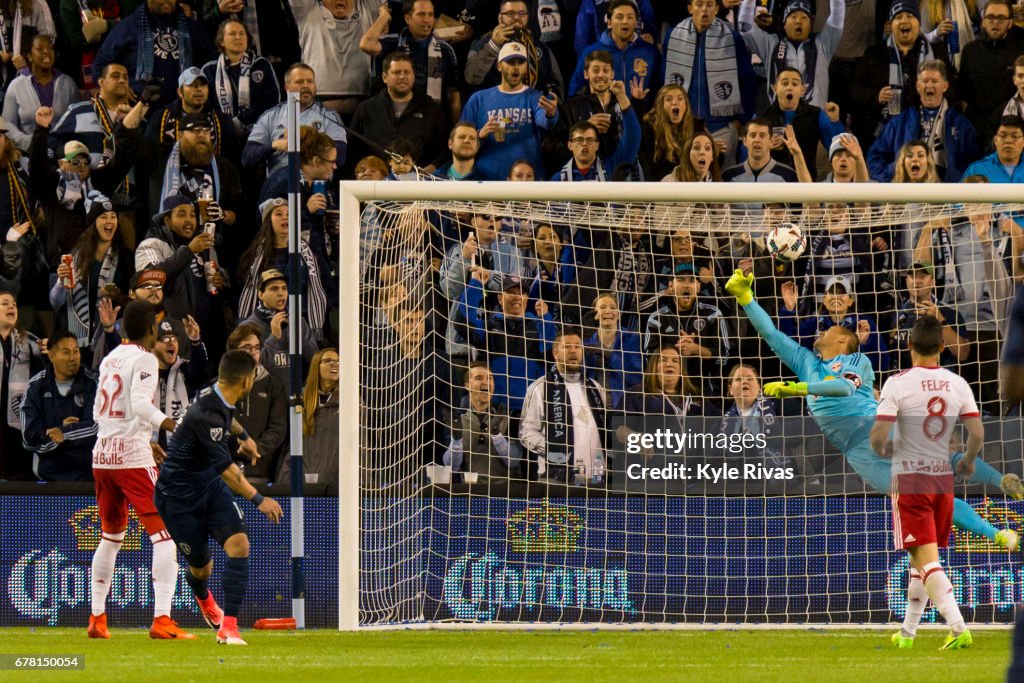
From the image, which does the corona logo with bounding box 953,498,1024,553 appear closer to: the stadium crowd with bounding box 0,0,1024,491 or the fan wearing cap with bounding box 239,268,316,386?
the stadium crowd with bounding box 0,0,1024,491

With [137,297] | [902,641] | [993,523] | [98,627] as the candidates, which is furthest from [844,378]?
[137,297]

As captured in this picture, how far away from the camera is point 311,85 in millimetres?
12469

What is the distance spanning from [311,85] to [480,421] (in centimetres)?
369

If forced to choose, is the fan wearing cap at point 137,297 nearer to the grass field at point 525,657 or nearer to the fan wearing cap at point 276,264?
the fan wearing cap at point 276,264

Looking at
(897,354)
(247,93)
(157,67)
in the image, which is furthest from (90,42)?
(897,354)

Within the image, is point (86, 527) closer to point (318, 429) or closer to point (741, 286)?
point (318, 429)

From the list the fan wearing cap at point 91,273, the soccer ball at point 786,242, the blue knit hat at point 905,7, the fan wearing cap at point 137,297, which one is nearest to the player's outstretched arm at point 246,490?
the fan wearing cap at point 137,297

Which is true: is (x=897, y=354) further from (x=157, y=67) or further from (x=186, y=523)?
(x=157, y=67)

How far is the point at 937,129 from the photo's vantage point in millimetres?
12234

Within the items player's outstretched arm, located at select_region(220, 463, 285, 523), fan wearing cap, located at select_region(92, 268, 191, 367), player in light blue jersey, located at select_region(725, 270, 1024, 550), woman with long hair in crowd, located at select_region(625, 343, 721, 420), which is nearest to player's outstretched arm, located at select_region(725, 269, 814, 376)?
player in light blue jersey, located at select_region(725, 270, 1024, 550)

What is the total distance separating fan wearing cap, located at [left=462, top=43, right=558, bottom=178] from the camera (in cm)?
1234

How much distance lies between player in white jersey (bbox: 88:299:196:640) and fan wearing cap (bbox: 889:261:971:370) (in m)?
5.30

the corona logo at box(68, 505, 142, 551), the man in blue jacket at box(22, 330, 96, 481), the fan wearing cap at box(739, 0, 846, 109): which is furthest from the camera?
the fan wearing cap at box(739, 0, 846, 109)

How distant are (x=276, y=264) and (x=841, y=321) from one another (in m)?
4.39
